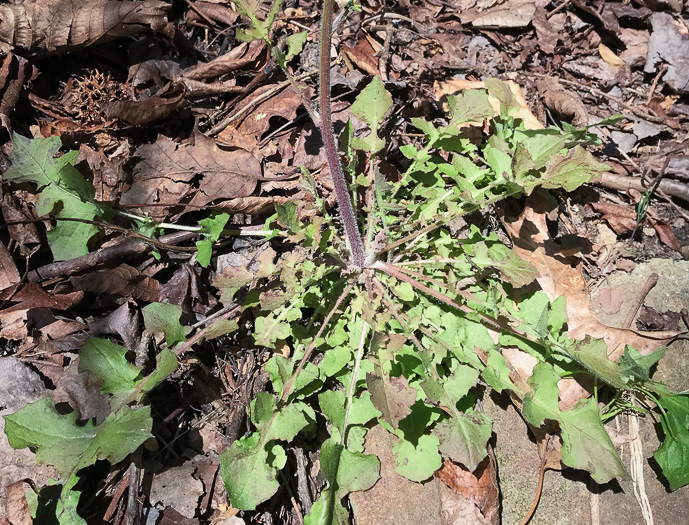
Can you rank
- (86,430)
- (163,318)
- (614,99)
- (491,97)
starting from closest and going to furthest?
(86,430) < (163,318) < (491,97) < (614,99)

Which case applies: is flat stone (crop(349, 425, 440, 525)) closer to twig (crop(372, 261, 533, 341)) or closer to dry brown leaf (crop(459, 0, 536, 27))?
twig (crop(372, 261, 533, 341))

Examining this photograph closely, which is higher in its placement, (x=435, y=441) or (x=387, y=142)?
(x=387, y=142)

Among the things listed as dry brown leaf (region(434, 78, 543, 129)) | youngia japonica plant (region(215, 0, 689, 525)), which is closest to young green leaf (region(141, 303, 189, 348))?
youngia japonica plant (region(215, 0, 689, 525))

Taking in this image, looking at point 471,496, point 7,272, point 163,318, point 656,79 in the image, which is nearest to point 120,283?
point 163,318

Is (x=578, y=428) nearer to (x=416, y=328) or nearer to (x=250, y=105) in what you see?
(x=416, y=328)

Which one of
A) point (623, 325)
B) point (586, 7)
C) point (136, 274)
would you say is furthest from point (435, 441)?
point (586, 7)

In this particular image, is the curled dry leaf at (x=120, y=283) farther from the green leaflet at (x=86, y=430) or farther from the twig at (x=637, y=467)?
the twig at (x=637, y=467)

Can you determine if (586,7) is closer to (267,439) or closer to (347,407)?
(347,407)

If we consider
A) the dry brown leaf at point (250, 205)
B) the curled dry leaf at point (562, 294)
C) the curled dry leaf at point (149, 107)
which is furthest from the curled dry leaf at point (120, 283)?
the curled dry leaf at point (562, 294)
